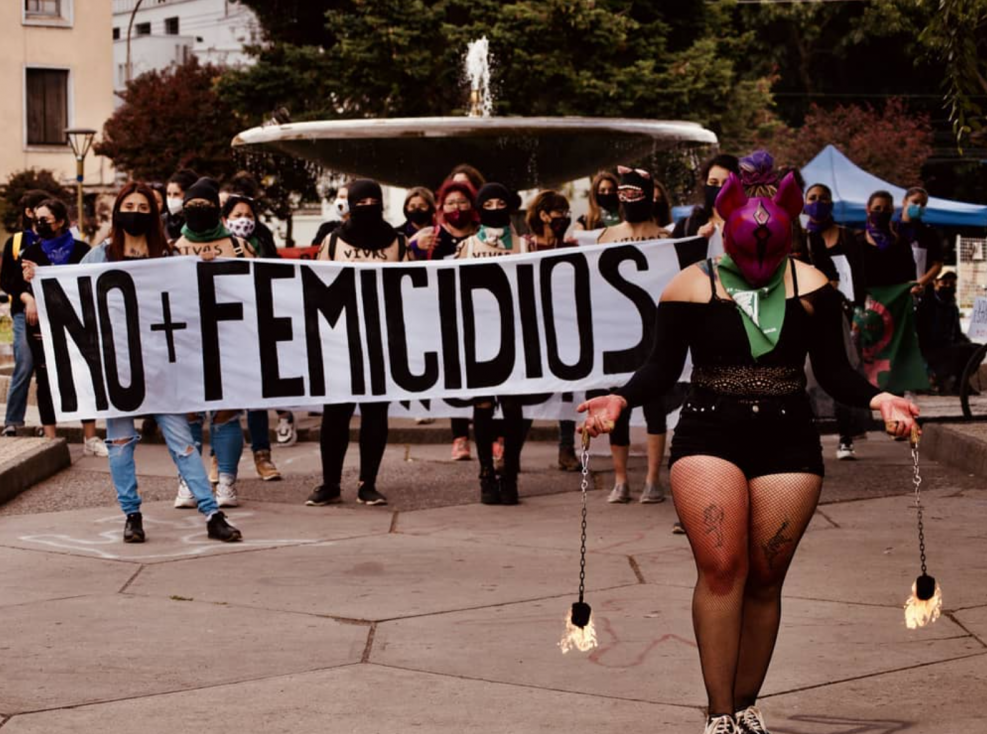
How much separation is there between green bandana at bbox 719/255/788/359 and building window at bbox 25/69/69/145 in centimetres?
4942

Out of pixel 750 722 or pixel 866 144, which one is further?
pixel 866 144

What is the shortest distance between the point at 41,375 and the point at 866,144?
35258 mm

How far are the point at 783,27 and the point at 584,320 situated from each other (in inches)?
1856

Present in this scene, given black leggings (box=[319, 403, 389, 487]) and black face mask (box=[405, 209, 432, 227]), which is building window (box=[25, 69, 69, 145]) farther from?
black leggings (box=[319, 403, 389, 487])

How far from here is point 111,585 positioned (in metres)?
8.17

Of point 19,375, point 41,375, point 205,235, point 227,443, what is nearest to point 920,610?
point 227,443

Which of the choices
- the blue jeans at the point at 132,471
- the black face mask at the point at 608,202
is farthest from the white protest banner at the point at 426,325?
the black face mask at the point at 608,202

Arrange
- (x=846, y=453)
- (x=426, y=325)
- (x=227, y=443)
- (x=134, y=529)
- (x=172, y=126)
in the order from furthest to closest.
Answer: (x=172, y=126) → (x=846, y=453) → (x=426, y=325) → (x=227, y=443) → (x=134, y=529)

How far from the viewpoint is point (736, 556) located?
5195 millimetres

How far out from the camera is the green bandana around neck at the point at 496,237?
11.1 metres

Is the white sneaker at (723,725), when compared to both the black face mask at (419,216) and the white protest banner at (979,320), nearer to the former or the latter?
the black face mask at (419,216)

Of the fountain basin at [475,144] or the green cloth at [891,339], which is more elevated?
the fountain basin at [475,144]

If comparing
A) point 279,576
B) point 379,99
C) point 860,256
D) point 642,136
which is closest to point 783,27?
point 379,99

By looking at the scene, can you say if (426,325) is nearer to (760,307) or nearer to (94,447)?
(94,447)
